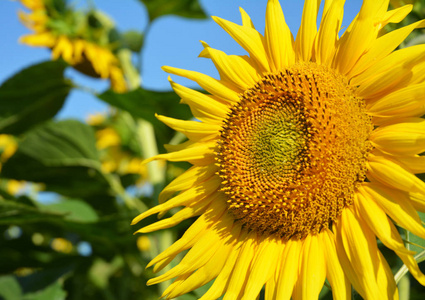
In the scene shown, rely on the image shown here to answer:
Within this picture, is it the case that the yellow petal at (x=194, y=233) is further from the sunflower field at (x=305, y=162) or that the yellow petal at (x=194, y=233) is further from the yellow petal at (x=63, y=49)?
the yellow petal at (x=63, y=49)

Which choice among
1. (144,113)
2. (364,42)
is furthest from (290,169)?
(144,113)

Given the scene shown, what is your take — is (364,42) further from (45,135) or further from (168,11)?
(45,135)

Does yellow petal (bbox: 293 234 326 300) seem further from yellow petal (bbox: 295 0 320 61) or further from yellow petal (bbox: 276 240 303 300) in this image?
yellow petal (bbox: 295 0 320 61)

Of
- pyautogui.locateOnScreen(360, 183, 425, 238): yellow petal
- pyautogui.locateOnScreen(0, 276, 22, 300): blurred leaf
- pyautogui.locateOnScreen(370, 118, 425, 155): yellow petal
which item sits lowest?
pyautogui.locateOnScreen(0, 276, 22, 300): blurred leaf

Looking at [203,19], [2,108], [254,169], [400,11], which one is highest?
[400,11]

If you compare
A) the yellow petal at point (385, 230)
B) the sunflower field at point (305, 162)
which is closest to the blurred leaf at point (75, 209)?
the sunflower field at point (305, 162)

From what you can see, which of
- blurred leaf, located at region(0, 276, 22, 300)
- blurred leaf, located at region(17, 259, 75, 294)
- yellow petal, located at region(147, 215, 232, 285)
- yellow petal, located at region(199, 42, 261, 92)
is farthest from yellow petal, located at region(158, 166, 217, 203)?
blurred leaf, located at region(0, 276, 22, 300)

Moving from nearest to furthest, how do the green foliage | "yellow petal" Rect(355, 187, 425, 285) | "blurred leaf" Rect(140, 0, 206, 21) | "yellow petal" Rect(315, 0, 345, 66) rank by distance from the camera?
"yellow petal" Rect(355, 187, 425, 285), "yellow petal" Rect(315, 0, 345, 66), the green foliage, "blurred leaf" Rect(140, 0, 206, 21)
